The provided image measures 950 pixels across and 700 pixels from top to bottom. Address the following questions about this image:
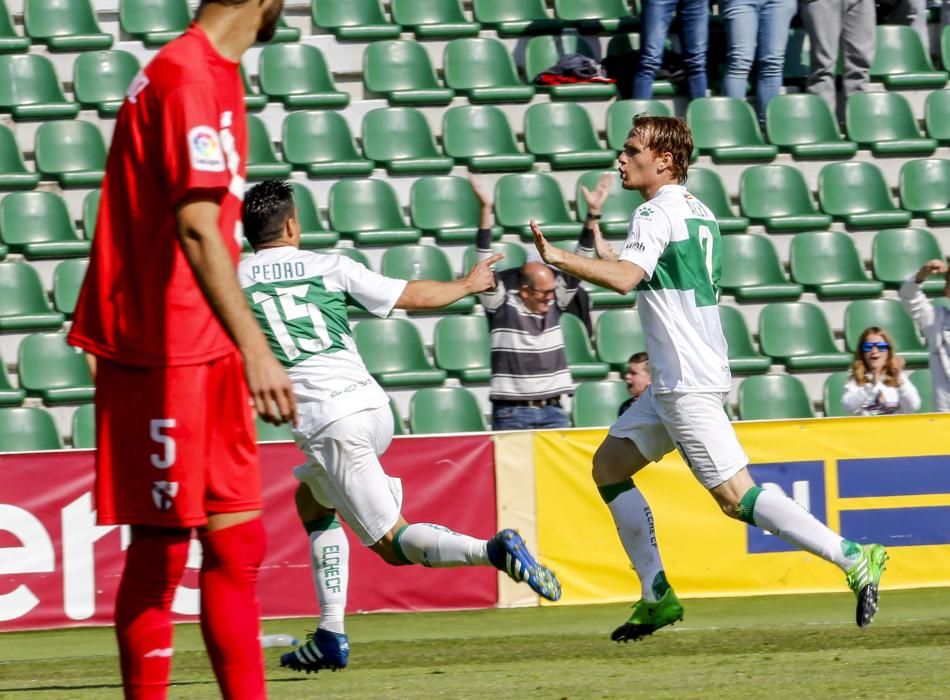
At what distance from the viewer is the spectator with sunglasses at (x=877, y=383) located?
10.6 m

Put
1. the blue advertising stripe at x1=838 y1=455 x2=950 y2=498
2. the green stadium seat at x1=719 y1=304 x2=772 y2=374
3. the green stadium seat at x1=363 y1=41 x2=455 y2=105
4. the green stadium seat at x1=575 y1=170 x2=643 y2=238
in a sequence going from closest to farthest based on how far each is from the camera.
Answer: the blue advertising stripe at x1=838 y1=455 x2=950 y2=498 → the green stadium seat at x1=719 y1=304 x2=772 y2=374 → the green stadium seat at x1=575 y1=170 x2=643 y2=238 → the green stadium seat at x1=363 y1=41 x2=455 y2=105

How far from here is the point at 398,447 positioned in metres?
9.28

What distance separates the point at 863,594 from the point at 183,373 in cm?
331

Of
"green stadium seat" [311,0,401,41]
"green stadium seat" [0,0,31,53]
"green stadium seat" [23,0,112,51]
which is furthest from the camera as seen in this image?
"green stadium seat" [311,0,401,41]

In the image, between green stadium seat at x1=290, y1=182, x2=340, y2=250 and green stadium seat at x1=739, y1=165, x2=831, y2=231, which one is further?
green stadium seat at x1=739, y1=165, x2=831, y2=231

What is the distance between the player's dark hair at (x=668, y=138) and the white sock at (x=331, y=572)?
2.11m

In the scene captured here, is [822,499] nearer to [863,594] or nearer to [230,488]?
[863,594]

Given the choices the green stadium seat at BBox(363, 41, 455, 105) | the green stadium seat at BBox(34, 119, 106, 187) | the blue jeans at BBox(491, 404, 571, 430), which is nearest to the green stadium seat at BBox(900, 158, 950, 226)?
the green stadium seat at BBox(363, 41, 455, 105)

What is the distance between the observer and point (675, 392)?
20.4 ft

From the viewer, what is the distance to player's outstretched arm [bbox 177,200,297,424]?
333 centimetres

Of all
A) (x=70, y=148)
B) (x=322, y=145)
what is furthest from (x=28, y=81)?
(x=322, y=145)

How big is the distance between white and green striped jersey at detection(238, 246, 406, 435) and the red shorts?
2.30 metres

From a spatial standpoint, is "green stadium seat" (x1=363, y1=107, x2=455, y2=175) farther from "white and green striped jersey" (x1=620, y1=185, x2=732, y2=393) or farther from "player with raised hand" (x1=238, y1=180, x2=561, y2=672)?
"player with raised hand" (x1=238, y1=180, x2=561, y2=672)

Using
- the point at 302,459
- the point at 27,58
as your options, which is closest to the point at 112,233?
the point at 302,459
